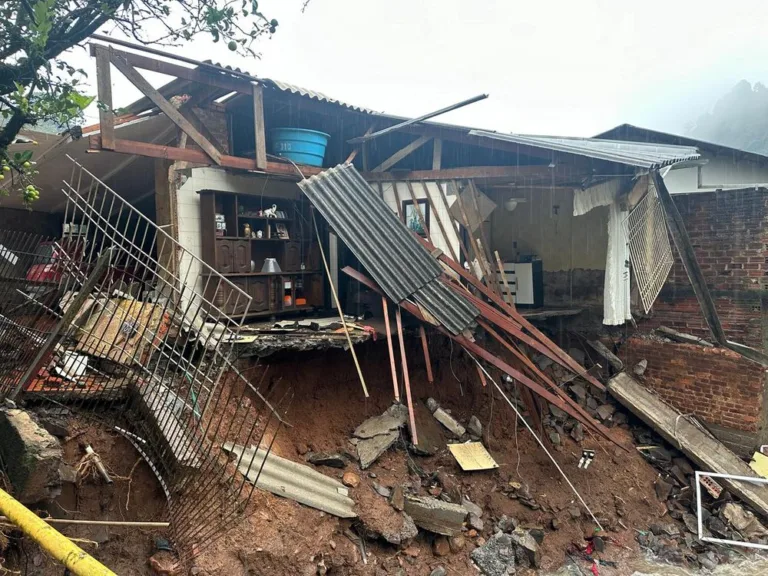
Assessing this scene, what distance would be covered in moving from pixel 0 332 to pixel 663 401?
931 centimetres

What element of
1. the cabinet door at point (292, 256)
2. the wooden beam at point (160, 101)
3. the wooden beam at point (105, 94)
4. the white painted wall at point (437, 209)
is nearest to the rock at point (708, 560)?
the white painted wall at point (437, 209)

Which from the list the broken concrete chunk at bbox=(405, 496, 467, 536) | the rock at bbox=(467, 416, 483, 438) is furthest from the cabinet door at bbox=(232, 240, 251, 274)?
the rock at bbox=(467, 416, 483, 438)

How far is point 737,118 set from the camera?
143 ft

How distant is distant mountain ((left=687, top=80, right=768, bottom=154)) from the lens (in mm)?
39094

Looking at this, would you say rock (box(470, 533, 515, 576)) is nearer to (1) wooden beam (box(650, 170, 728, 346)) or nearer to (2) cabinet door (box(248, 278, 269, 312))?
(2) cabinet door (box(248, 278, 269, 312))

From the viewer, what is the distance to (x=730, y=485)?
704cm

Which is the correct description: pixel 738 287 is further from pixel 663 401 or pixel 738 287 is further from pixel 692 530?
pixel 692 530

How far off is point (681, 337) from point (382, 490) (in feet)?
20.4

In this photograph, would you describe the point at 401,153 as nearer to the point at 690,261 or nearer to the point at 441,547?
the point at 690,261

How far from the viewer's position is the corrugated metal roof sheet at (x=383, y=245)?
20.1 ft

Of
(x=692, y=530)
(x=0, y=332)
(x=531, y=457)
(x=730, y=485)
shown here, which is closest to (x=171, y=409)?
(x=0, y=332)

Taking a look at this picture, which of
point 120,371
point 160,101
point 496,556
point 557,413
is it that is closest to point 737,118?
point 557,413

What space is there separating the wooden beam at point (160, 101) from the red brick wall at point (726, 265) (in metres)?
7.76

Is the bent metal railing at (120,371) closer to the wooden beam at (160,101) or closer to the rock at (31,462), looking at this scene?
the rock at (31,462)
